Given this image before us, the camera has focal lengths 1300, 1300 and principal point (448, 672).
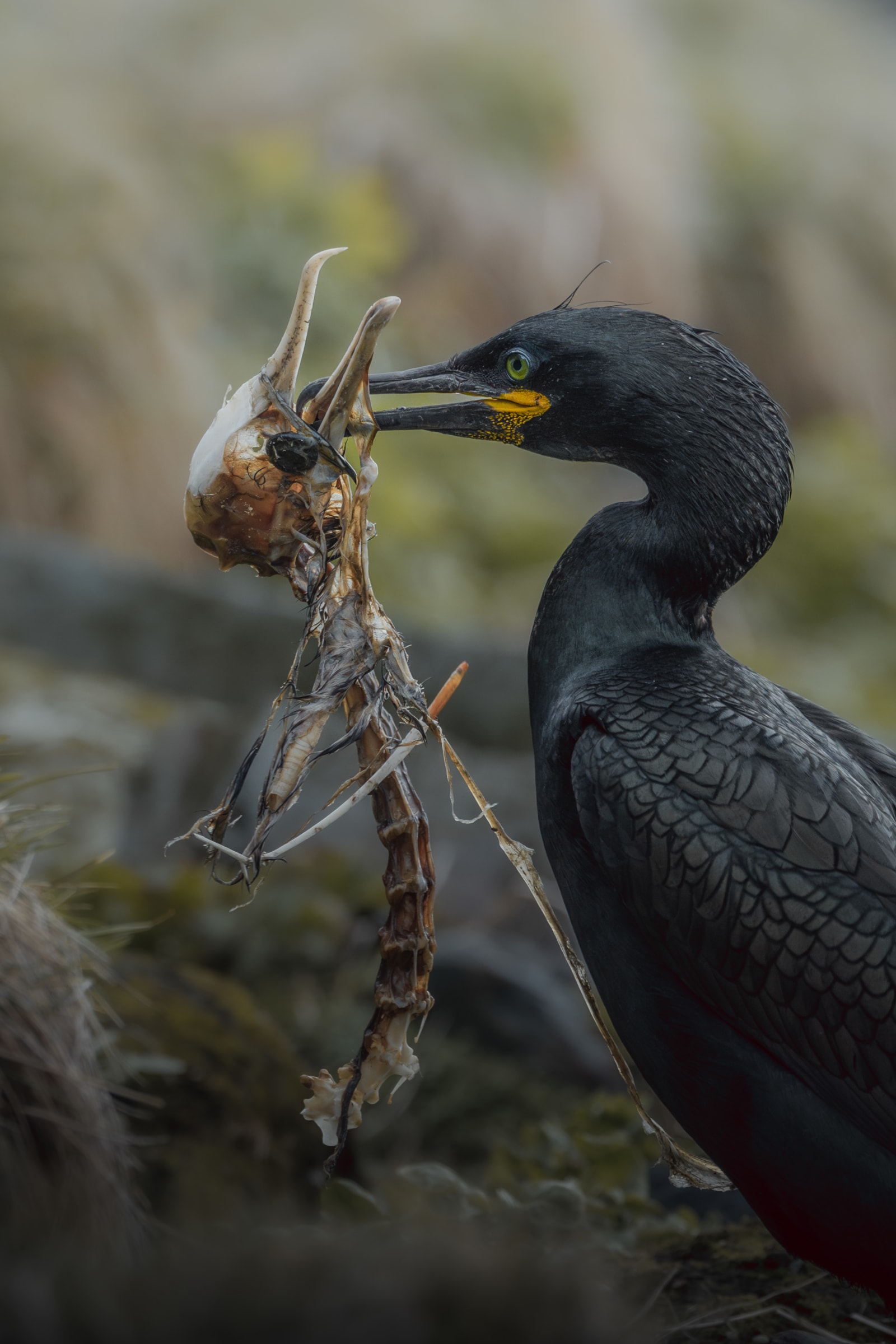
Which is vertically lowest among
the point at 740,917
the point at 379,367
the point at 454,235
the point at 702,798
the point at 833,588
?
the point at 740,917

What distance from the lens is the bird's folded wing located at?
2.21 meters

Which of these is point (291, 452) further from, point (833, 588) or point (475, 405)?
point (833, 588)

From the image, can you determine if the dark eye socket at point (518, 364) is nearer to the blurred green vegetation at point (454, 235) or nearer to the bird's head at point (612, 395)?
the bird's head at point (612, 395)

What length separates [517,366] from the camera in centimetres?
266

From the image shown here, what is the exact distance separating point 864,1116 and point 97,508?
8461 millimetres

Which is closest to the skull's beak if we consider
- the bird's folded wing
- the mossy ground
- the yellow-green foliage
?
the bird's folded wing

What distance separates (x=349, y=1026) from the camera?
13.5ft

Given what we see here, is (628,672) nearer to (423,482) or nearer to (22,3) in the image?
(423,482)

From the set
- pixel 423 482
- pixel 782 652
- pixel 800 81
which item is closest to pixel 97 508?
pixel 423 482

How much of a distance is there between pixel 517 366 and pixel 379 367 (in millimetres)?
9510

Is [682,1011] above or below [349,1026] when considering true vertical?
above

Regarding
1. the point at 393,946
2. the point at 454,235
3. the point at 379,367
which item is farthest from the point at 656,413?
the point at 454,235

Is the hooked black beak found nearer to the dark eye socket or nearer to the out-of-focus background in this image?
the dark eye socket

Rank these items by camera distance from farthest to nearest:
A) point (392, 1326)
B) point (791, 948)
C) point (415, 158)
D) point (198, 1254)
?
point (415, 158), point (791, 948), point (198, 1254), point (392, 1326)
